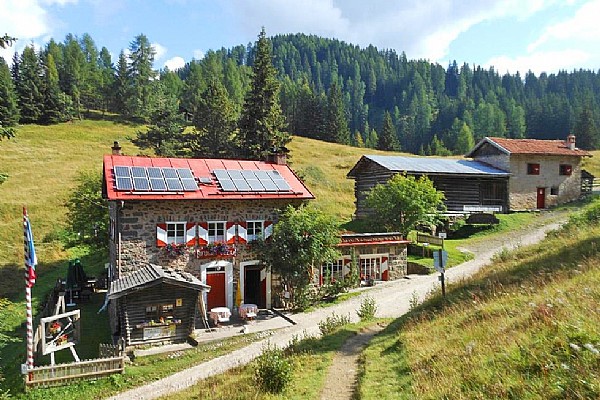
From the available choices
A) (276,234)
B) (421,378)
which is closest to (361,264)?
(276,234)

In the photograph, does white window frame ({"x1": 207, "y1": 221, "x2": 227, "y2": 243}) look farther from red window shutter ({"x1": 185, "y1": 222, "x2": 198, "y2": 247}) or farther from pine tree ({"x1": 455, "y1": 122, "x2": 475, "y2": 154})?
pine tree ({"x1": 455, "y1": 122, "x2": 475, "y2": 154})

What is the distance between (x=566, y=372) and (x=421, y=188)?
2323 centimetres

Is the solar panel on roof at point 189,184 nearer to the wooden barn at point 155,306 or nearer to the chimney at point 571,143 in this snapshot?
the wooden barn at point 155,306

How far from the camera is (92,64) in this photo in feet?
353

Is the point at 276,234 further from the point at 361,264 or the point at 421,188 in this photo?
the point at 421,188

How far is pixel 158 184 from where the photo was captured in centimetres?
2009

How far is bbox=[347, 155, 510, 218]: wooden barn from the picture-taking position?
119ft

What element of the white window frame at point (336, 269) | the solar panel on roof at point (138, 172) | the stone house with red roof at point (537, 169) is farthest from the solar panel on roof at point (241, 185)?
the stone house with red roof at point (537, 169)

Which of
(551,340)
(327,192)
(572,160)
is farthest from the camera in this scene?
(327,192)

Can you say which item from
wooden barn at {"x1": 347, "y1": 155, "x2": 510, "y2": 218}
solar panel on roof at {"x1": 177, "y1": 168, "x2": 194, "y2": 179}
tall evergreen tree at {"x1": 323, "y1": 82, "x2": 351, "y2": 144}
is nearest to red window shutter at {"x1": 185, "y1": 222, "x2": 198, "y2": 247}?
solar panel on roof at {"x1": 177, "y1": 168, "x2": 194, "y2": 179}

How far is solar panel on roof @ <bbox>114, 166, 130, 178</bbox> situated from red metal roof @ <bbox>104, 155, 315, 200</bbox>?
24 cm

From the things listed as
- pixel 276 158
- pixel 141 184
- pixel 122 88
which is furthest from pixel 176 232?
pixel 122 88

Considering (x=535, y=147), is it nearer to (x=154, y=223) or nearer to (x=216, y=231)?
(x=216, y=231)

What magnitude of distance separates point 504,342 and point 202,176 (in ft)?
56.4
